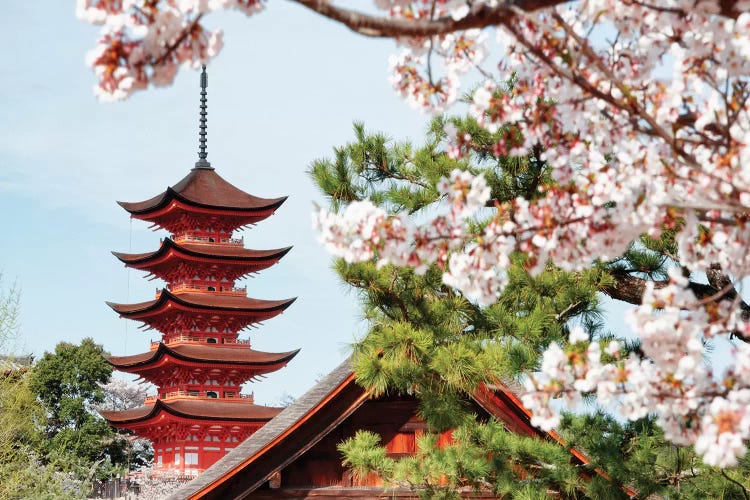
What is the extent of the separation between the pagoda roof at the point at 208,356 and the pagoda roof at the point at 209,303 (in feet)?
4.47

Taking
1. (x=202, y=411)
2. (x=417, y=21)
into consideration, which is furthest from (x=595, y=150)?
(x=202, y=411)

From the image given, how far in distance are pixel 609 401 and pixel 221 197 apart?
29.8 meters

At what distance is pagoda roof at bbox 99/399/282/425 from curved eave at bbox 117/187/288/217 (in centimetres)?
602

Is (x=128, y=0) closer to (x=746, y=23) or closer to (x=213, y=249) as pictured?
(x=746, y=23)

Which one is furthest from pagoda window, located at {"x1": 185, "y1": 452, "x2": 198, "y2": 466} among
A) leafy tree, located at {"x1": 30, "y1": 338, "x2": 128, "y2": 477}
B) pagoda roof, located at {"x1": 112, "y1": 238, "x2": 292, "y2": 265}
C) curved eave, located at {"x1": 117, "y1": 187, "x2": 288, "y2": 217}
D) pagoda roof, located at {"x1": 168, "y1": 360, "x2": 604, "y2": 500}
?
pagoda roof, located at {"x1": 168, "y1": 360, "x2": 604, "y2": 500}

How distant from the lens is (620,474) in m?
9.09

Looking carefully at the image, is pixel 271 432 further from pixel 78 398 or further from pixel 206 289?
pixel 78 398

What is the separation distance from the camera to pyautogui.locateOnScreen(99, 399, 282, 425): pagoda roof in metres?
30.7

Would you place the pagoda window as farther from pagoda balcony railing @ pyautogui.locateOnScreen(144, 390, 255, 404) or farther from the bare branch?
the bare branch

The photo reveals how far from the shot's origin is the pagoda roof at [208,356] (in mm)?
31188

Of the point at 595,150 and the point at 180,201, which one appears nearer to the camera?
the point at 595,150

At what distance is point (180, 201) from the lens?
3209 centimetres

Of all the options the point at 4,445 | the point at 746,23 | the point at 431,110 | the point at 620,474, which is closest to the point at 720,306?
the point at 746,23

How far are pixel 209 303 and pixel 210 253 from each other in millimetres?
1582
